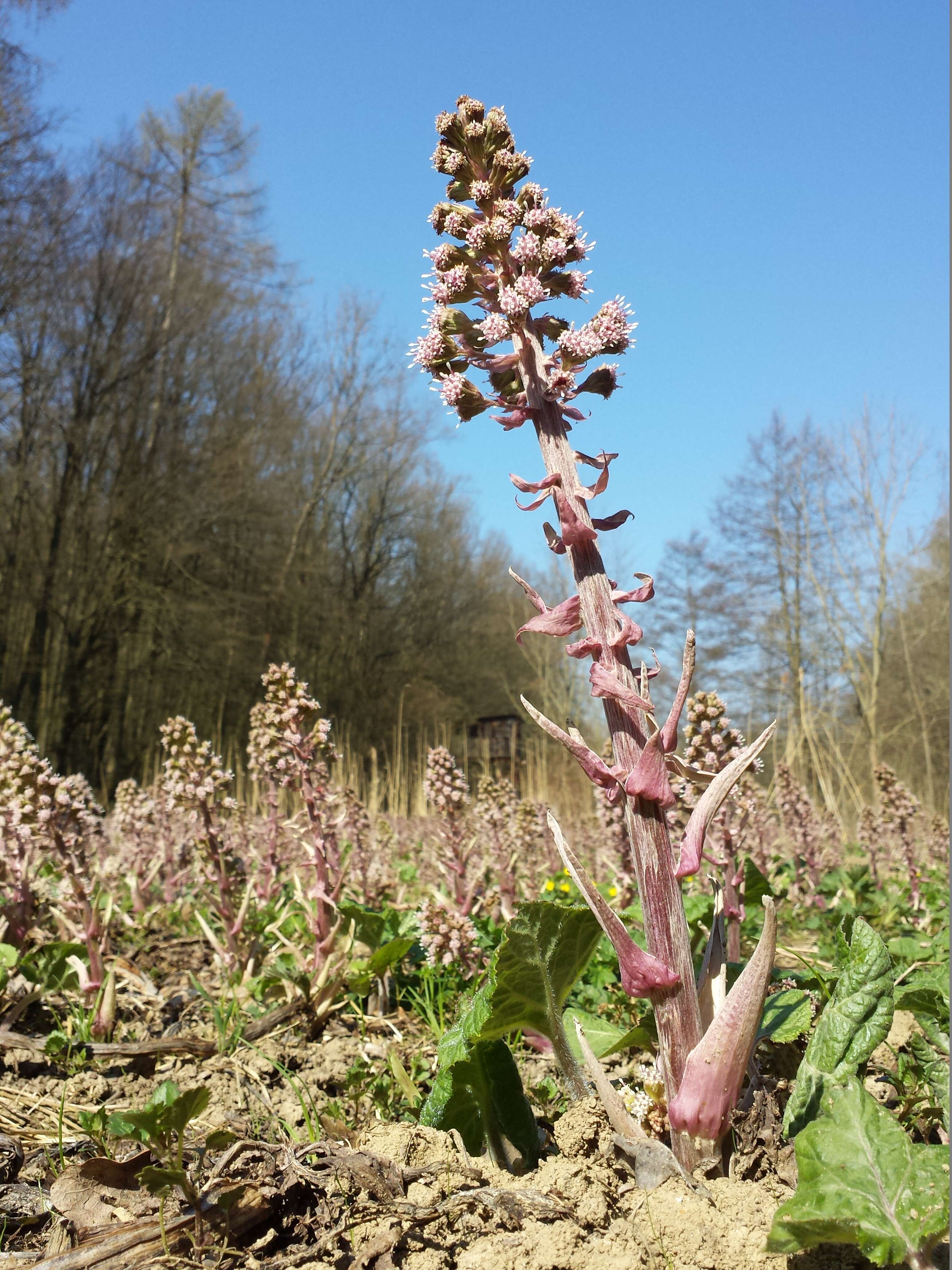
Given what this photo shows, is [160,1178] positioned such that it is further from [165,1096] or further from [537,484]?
[537,484]

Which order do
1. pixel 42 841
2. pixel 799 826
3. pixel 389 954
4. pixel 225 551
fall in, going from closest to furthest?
pixel 389 954 < pixel 42 841 < pixel 799 826 < pixel 225 551

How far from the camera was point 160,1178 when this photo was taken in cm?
130

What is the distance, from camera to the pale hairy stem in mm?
1406

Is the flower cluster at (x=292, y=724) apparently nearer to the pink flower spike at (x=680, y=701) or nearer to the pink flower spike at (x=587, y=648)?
the pink flower spike at (x=587, y=648)

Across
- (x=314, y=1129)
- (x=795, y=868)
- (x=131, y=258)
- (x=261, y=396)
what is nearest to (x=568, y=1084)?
(x=314, y=1129)

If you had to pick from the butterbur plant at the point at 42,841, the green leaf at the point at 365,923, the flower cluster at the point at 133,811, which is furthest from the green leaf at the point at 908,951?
the flower cluster at the point at 133,811

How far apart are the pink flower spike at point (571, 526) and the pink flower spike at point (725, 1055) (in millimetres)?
693

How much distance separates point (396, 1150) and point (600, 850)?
3245 mm

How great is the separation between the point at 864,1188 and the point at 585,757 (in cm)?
69

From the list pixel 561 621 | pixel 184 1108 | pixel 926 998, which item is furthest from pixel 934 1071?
pixel 184 1108

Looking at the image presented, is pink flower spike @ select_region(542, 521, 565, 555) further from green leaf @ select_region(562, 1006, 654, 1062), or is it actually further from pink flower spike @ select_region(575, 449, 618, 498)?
green leaf @ select_region(562, 1006, 654, 1062)

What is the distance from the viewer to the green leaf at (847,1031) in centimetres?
140

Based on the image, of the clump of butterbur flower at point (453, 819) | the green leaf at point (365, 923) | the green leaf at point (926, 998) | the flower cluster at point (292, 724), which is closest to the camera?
the green leaf at point (926, 998)

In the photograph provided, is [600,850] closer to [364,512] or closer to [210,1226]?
[210,1226]
